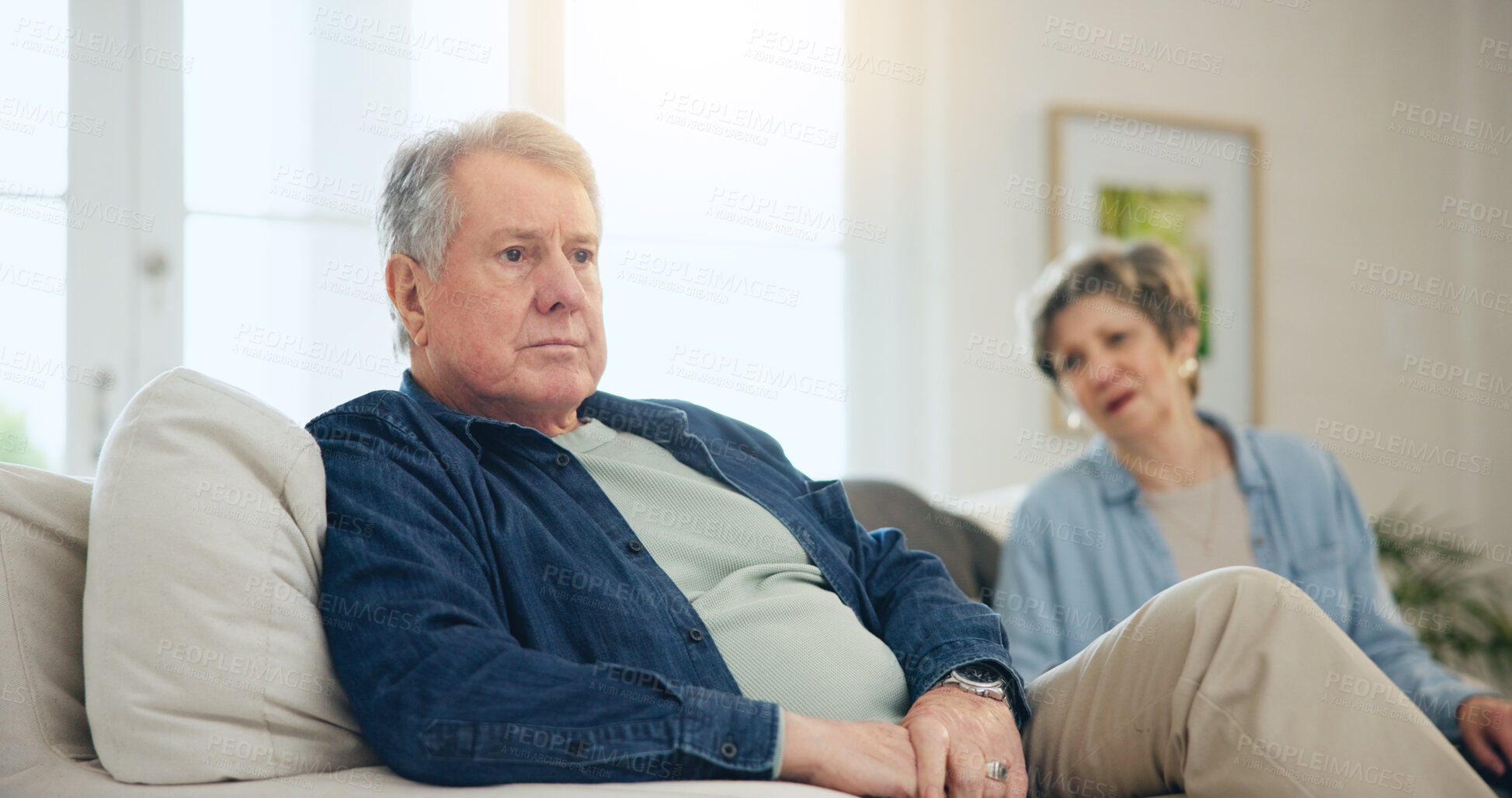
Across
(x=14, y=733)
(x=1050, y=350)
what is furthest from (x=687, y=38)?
(x=14, y=733)

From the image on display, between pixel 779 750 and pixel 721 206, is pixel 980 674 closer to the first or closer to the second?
pixel 779 750

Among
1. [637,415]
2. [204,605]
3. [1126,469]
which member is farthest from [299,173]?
[1126,469]

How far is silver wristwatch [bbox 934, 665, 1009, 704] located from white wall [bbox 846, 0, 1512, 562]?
5.90 ft

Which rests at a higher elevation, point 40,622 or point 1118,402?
point 1118,402

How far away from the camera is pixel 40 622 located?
3.60 feet

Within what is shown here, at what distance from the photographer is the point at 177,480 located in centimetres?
106

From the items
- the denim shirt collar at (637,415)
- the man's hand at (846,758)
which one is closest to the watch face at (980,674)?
the man's hand at (846,758)

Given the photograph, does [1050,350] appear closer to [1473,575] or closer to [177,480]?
[177,480]

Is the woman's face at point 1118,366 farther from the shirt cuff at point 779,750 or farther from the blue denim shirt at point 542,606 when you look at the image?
the shirt cuff at point 779,750

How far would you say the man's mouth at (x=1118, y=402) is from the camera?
7.09ft

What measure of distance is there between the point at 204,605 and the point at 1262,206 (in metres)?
3.22

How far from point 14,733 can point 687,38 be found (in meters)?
2.35

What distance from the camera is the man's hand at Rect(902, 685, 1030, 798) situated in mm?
1111

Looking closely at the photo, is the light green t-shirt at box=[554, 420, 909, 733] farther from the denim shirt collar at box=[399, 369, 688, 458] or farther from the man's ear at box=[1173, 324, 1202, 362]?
the man's ear at box=[1173, 324, 1202, 362]
